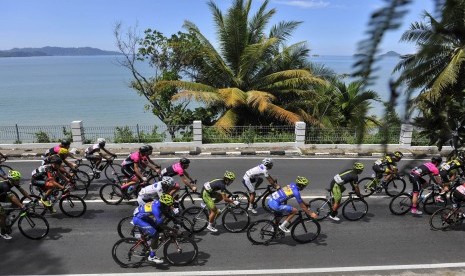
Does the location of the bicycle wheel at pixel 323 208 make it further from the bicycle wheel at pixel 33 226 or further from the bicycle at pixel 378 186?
the bicycle wheel at pixel 33 226

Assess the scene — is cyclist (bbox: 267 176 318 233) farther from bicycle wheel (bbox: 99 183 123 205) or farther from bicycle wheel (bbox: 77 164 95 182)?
bicycle wheel (bbox: 77 164 95 182)

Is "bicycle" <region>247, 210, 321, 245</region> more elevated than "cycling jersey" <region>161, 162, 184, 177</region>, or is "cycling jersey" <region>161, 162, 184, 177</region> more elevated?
"cycling jersey" <region>161, 162, 184, 177</region>

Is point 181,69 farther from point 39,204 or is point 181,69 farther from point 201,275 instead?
point 201,275

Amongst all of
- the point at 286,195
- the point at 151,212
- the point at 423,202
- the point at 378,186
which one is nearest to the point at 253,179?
the point at 286,195

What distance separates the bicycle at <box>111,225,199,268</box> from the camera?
24.1ft

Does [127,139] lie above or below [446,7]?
below

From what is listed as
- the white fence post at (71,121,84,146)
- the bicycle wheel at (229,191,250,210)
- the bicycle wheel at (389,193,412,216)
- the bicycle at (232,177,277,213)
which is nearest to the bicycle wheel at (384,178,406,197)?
the bicycle wheel at (389,193,412,216)

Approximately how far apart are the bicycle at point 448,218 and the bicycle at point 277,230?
8.99 ft

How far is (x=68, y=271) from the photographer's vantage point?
279 inches

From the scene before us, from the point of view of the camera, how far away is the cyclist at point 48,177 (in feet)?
30.9

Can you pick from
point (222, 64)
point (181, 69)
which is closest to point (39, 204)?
point (222, 64)

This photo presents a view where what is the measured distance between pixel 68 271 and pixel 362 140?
7360 mm

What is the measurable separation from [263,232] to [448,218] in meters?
4.18

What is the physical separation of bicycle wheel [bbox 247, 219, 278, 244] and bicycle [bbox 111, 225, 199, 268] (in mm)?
1279
